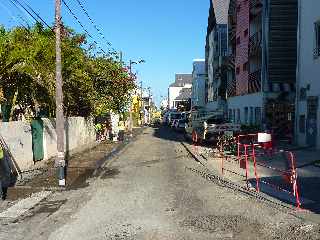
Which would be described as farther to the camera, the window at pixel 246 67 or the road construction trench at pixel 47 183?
the window at pixel 246 67

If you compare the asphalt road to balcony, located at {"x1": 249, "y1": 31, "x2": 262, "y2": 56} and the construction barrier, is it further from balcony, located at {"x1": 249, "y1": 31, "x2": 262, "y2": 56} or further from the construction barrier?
balcony, located at {"x1": 249, "y1": 31, "x2": 262, "y2": 56}

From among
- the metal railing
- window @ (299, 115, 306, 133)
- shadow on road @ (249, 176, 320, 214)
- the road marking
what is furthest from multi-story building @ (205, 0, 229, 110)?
the road marking

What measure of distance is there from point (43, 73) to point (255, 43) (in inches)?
859

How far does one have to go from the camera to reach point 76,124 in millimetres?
30797

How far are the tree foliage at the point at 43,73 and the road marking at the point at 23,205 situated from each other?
17.8 feet

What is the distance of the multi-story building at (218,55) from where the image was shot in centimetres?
5856

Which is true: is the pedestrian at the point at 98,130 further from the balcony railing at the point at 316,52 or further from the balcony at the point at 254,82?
the balcony railing at the point at 316,52

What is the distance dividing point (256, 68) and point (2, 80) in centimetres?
2486

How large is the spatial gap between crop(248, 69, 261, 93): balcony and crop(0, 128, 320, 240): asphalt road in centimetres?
2277

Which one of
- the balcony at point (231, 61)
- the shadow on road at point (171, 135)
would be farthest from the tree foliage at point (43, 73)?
the balcony at point (231, 61)

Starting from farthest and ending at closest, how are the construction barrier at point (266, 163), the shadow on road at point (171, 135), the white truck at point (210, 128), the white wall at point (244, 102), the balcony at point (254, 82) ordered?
the shadow on road at point (171, 135), the balcony at point (254, 82), the white wall at point (244, 102), the white truck at point (210, 128), the construction barrier at point (266, 163)

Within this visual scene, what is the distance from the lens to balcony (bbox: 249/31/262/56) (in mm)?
Result: 37369

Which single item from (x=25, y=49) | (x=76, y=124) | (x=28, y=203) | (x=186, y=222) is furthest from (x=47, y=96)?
(x=186, y=222)

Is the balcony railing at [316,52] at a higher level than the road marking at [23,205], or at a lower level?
higher
